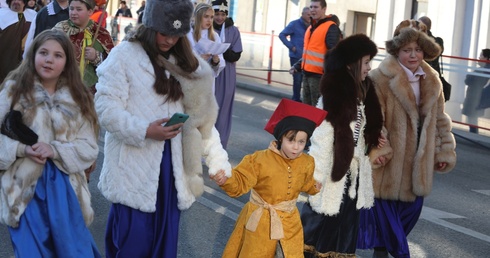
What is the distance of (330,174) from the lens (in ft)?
21.5

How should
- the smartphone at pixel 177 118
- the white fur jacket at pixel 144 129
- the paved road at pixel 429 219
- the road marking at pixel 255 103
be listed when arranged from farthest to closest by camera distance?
the road marking at pixel 255 103 < the paved road at pixel 429 219 < the white fur jacket at pixel 144 129 < the smartphone at pixel 177 118

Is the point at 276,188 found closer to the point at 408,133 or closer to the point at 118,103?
the point at 118,103

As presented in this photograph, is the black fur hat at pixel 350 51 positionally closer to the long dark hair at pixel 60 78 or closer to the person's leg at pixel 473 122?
the long dark hair at pixel 60 78

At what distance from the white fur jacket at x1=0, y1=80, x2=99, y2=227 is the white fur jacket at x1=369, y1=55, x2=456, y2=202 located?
2.50 m

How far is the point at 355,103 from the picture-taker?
6.63 metres

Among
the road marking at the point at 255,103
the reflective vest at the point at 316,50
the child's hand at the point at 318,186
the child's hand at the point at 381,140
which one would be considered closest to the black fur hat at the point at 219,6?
the reflective vest at the point at 316,50

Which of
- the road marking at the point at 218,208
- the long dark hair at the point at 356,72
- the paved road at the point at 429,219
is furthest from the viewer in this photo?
the road marking at the point at 218,208

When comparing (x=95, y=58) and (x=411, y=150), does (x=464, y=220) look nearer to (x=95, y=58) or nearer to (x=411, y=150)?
(x=411, y=150)

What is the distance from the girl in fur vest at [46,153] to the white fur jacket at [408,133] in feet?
8.14

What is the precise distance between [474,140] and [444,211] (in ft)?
20.5

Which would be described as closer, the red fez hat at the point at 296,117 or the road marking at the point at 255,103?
the red fez hat at the point at 296,117

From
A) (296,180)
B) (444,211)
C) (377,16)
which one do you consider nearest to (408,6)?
(377,16)

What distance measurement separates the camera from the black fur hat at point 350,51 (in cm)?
659

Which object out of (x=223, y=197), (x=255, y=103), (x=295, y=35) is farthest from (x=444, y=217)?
(x=255, y=103)
